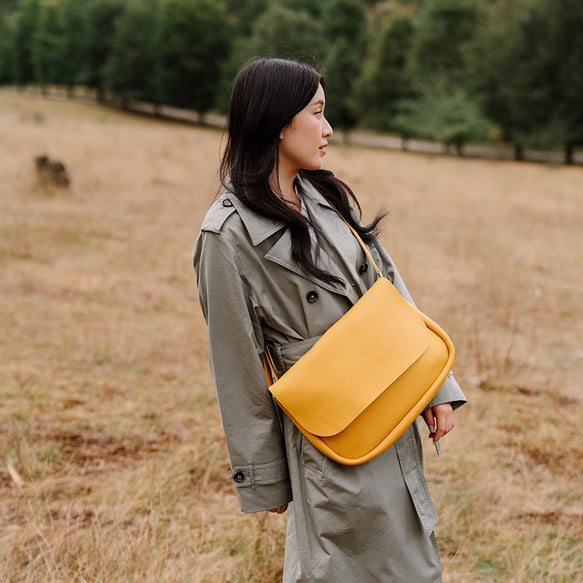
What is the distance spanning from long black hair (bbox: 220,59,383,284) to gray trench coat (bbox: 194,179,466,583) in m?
0.04

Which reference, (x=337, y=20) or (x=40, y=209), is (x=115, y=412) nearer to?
(x=40, y=209)

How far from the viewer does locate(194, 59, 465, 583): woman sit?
1.69 metres

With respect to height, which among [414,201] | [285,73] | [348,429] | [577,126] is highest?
[285,73]

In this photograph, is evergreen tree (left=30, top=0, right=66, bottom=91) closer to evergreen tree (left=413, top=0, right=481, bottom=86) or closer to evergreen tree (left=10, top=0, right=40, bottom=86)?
evergreen tree (left=10, top=0, right=40, bottom=86)

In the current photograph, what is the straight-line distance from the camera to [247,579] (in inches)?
101

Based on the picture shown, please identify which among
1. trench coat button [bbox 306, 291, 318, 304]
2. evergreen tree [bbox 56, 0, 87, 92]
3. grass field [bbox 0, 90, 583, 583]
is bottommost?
evergreen tree [bbox 56, 0, 87, 92]

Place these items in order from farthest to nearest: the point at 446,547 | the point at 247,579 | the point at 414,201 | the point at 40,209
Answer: the point at 414,201
the point at 40,209
the point at 446,547
the point at 247,579

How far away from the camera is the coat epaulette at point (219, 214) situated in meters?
1.65

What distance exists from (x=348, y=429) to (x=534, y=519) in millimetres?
2021

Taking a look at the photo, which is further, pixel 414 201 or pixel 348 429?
pixel 414 201

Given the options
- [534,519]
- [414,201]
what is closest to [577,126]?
[414,201]

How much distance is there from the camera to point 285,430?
5.79ft

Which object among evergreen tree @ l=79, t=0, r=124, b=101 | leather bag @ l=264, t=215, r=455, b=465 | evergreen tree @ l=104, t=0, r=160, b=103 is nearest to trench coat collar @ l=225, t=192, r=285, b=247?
leather bag @ l=264, t=215, r=455, b=465

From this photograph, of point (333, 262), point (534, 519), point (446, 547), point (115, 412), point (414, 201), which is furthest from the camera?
point (414, 201)
